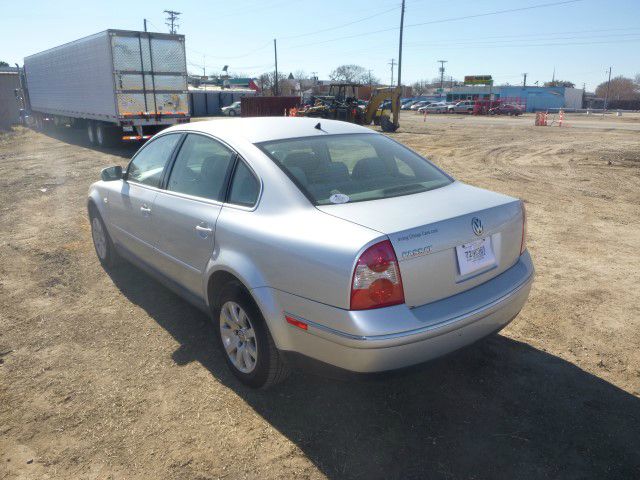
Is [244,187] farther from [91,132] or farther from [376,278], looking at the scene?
[91,132]

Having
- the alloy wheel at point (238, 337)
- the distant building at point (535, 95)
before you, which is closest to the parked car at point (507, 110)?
the distant building at point (535, 95)

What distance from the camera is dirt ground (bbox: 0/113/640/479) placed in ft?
8.46

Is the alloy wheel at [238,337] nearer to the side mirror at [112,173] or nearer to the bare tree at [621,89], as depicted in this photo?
the side mirror at [112,173]

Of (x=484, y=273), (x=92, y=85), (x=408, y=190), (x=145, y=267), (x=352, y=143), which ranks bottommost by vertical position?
(x=145, y=267)

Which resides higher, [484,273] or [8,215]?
[484,273]

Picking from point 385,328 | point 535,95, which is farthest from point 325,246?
point 535,95

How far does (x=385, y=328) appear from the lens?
2.39 metres

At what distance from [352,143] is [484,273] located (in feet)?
4.59

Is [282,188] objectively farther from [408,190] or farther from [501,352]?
[501,352]

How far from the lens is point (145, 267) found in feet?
14.3

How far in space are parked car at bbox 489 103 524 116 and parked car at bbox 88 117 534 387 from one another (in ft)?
161

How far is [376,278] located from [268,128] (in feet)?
5.55

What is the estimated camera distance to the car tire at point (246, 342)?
292 cm

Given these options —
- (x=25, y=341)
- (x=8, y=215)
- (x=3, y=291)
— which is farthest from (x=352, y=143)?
(x=8, y=215)
